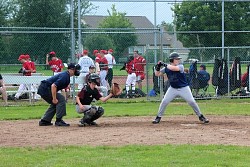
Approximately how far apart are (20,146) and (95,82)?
3.54 metres

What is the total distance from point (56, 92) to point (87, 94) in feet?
2.37

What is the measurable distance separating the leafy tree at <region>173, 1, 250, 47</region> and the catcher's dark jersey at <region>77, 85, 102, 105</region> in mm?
14876

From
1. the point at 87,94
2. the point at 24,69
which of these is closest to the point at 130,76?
the point at 24,69

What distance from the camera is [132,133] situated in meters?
11.9

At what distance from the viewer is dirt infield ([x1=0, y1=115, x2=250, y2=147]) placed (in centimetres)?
1070

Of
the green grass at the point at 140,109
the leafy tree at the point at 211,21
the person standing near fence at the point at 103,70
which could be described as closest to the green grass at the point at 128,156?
the green grass at the point at 140,109

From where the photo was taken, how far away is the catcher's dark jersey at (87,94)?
13472mm

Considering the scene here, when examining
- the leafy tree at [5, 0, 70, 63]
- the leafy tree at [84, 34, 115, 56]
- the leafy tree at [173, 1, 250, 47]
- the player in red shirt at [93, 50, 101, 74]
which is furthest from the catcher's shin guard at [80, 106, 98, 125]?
the leafy tree at [173, 1, 250, 47]

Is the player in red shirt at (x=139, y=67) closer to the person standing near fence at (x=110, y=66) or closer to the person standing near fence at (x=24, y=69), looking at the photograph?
the person standing near fence at (x=110, y=66)

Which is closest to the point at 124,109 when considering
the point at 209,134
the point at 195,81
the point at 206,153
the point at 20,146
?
the point at 195,81

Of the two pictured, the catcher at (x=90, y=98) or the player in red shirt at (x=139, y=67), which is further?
the player in red shirt at (x=139, y=67)

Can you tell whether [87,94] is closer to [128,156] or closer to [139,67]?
[128,156]

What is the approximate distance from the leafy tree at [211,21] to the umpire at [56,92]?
15.0 metres

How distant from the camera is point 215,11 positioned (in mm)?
33906
